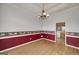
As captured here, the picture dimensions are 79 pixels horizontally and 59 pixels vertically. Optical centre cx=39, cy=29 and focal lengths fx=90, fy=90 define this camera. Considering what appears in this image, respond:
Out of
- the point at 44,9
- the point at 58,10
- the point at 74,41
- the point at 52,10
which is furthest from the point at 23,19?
the point at 74,41

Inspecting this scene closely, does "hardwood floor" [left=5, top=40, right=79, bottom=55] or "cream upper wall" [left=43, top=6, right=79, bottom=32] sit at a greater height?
"cream upper wall" [left=43, top=6, right=79, bottom=32]

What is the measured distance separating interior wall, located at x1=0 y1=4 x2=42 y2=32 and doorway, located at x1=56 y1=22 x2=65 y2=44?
337 millimetres

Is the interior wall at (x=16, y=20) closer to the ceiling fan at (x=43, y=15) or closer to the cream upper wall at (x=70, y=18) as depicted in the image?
the ceiling fan at (x=43, y=15)

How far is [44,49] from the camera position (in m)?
1.65

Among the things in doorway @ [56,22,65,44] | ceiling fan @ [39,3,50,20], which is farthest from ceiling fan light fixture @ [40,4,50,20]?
doorway @ [56,22,65,44]

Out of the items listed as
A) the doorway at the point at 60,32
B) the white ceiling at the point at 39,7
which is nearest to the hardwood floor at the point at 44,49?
the doorway at the point at 60,32

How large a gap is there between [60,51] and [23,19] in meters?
0.89

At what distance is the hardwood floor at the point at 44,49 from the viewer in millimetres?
1593

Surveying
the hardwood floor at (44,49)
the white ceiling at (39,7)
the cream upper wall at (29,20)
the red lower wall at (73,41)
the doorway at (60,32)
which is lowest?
the hardwood floor at (44,49)

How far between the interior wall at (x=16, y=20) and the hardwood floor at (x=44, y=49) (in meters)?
0.33

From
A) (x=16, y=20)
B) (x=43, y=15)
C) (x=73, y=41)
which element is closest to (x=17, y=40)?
(x=16, y=20)

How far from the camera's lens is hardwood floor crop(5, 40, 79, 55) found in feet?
5.23

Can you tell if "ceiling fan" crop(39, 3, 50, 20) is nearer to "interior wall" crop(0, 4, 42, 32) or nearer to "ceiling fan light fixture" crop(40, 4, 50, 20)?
"ceiling fan light fixture" crop(40, 4, 50, 20)

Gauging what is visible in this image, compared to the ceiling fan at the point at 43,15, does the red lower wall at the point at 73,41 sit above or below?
below
